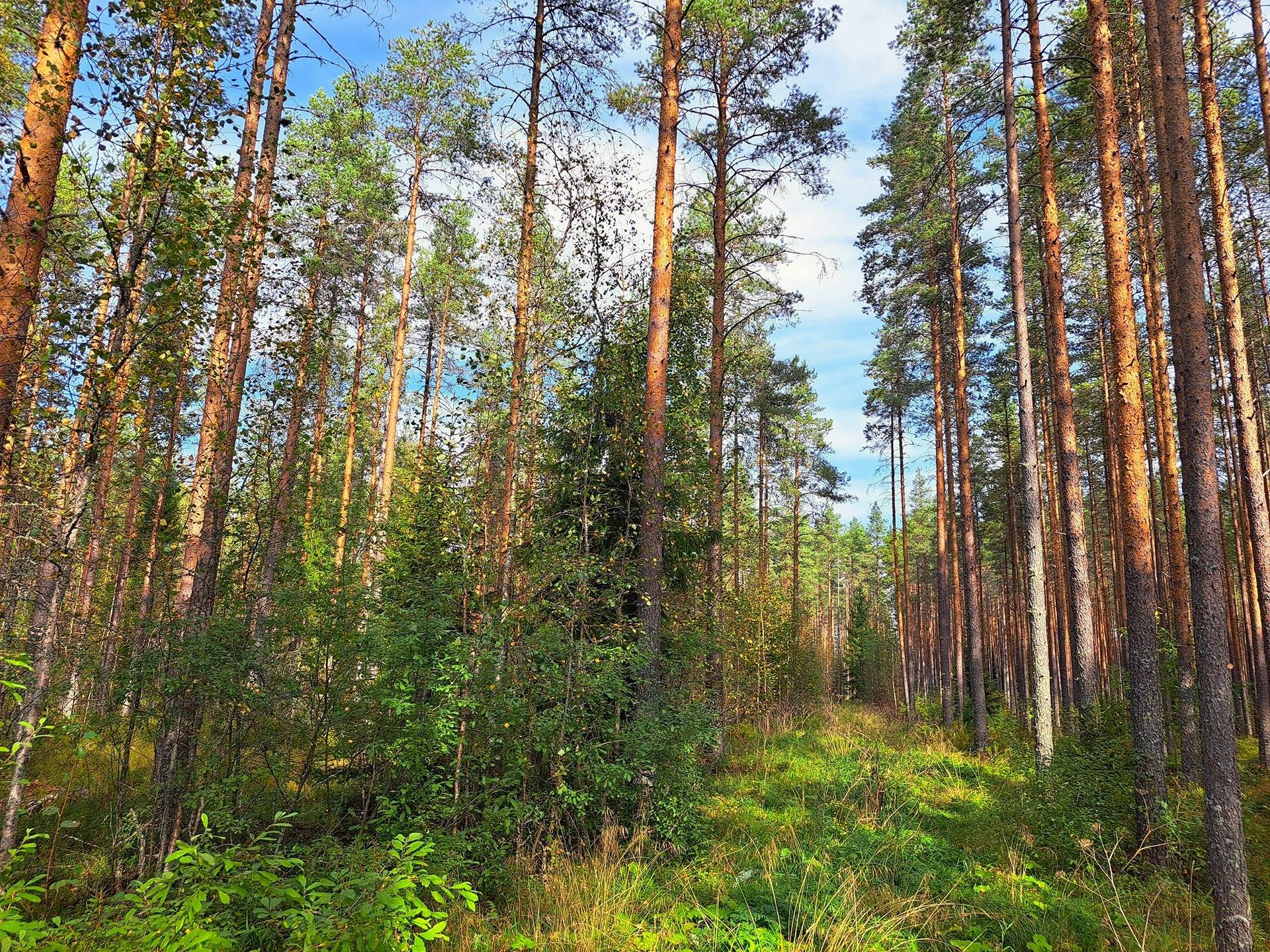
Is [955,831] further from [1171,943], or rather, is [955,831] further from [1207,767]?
[1207,767]

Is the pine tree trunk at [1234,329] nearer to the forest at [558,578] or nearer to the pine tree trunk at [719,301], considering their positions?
the forest at [558,578]

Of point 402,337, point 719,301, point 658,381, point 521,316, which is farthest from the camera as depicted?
point 402,337

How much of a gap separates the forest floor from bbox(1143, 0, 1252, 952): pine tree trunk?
474 millimetres

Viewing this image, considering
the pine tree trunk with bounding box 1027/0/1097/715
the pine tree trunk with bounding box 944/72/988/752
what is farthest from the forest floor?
the pine tree trunk with bounding box 944/72/988/752

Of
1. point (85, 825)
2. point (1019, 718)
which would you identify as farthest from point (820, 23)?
point (1019, 718)

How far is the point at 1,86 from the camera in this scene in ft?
24.2

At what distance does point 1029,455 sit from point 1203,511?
5.29m

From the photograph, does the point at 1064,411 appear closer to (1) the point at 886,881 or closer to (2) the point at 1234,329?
(2) the point at 1234,329

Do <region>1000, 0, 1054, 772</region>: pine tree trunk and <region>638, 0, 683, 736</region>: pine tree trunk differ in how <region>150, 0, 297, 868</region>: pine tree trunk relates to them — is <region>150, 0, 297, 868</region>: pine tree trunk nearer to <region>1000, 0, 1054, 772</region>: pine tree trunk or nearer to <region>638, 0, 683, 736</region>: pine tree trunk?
<region>638, 0, 683, 736</region>: pine tree trunk

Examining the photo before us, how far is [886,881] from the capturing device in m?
5.49

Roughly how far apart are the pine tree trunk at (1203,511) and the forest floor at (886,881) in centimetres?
47

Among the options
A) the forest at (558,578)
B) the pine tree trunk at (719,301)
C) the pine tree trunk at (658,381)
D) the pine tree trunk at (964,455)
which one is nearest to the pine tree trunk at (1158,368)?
the forest at (558,578)

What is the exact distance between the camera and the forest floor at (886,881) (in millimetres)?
4082

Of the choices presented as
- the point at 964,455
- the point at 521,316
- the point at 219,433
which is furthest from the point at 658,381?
the point at 964,455
